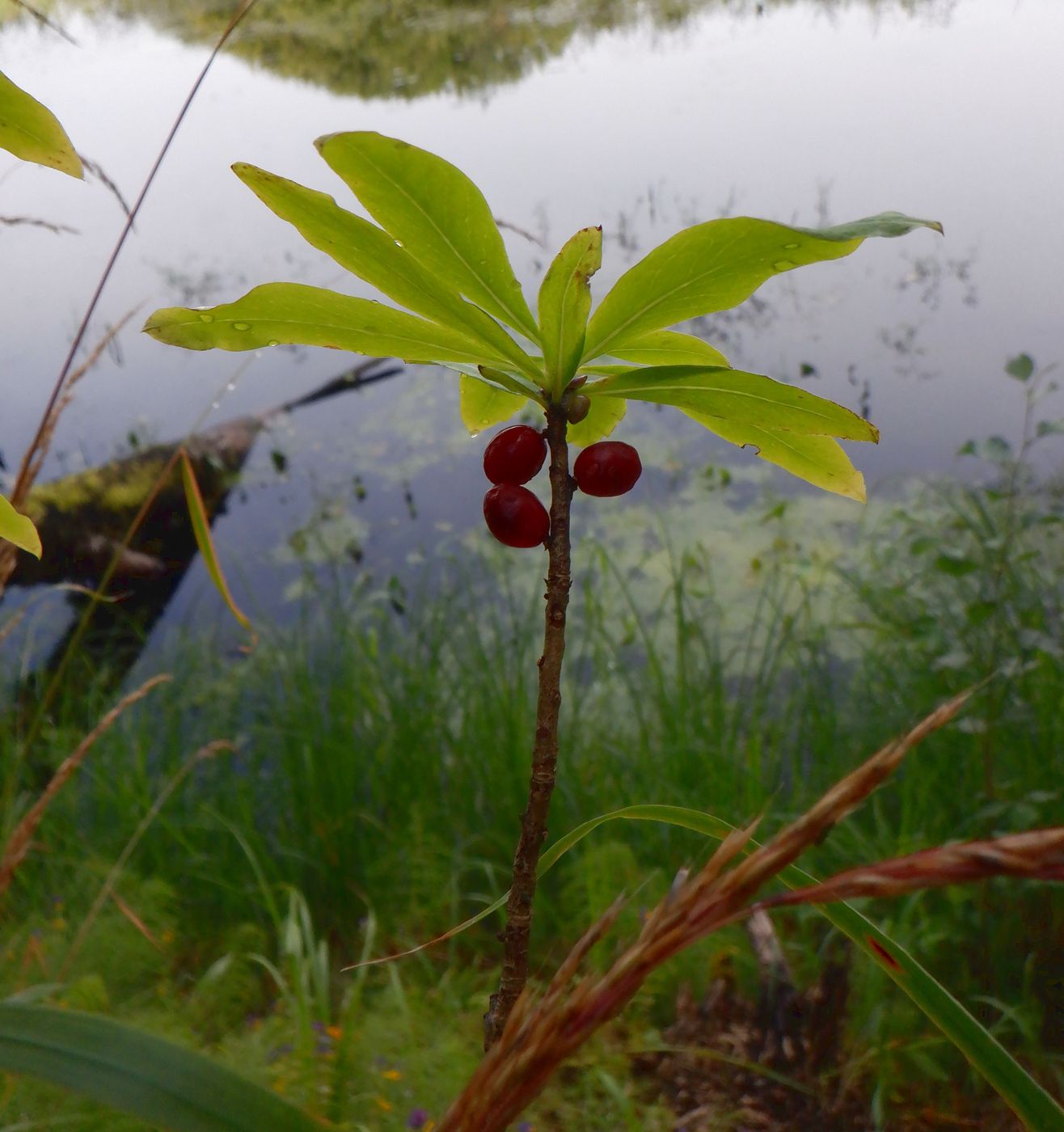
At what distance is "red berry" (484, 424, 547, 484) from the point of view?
334 millimetres

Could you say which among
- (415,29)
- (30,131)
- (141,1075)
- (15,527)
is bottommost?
(141,1075)

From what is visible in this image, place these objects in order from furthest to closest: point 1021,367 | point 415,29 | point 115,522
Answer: point 415,29, point 115,522, point 1021,367

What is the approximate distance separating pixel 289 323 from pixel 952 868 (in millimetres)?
237

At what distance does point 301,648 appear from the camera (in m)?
2.04

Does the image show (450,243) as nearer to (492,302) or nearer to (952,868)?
(492,302)

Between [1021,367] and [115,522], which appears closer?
[1021,367]

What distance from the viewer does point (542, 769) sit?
0.27m

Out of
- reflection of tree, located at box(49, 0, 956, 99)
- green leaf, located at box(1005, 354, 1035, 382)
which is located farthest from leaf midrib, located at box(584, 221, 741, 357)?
reflection of tree, located at box(49, 0, 956, 99)

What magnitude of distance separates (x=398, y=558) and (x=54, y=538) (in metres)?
1.04

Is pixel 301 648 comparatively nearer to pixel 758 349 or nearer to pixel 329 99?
pixel 758 349

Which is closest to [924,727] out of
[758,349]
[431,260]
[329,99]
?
[431,260]

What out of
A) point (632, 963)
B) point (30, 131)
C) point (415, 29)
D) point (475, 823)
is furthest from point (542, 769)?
point (415, 29)

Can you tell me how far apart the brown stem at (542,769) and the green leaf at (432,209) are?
7 cm

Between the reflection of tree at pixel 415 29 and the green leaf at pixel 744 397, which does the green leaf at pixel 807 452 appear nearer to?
the green leaf at pixel 744 397
